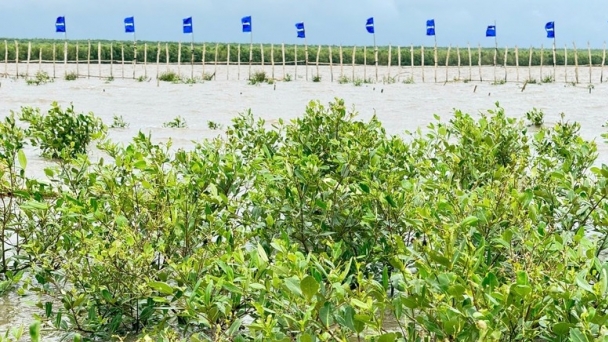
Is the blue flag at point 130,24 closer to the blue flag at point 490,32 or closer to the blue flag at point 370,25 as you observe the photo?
the blue flag at point 370,25

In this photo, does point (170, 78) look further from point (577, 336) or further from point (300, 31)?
point (577, 336)

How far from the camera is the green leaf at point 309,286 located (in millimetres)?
2244

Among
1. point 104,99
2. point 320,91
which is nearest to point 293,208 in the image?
point 104,99

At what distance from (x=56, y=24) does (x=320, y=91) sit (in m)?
13.5

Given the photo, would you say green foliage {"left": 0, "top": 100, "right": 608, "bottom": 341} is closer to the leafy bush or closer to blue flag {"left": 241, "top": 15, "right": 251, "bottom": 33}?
the leafy bush

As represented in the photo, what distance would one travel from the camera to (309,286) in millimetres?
2254

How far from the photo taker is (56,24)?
107 ft

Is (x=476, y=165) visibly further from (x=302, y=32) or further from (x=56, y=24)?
(x=56, y=24)

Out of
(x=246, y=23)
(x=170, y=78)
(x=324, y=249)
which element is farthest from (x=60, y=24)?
(x=324, y=249)

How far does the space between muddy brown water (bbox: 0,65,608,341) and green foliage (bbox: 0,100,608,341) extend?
839cm

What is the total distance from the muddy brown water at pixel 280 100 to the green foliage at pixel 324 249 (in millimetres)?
8392

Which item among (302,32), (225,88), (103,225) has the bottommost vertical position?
(103,225)

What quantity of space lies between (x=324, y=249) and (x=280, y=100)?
18.6 m

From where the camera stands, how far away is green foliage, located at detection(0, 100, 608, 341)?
2406 mm
